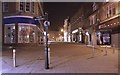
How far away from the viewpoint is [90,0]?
242 ft

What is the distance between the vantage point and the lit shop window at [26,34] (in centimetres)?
4944

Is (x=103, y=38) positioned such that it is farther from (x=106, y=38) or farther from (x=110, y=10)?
(x=110, y=10)

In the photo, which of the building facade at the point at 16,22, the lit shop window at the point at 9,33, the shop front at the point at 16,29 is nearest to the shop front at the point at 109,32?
the building facade at the point at 16,22

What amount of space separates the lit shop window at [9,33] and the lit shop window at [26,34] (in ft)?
3.81

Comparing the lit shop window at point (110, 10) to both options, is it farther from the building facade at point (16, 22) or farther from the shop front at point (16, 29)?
the shop front at point (16, 29)

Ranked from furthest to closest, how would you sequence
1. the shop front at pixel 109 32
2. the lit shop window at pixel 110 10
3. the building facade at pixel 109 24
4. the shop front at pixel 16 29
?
the shop front at pixel 16 29, the lit shop window at pixel 110 10, the shop front at pixel 109 32, the building facade at pixel 109 24

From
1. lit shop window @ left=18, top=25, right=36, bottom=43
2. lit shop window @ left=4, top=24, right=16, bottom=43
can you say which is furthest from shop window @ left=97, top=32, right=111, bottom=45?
lit shop window @ left=4, top=24, right=16, bottom=43

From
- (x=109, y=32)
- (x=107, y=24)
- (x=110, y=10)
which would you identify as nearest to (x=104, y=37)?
(x=109, y=32)

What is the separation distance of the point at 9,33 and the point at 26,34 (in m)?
3.40

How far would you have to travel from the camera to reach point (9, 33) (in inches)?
1941

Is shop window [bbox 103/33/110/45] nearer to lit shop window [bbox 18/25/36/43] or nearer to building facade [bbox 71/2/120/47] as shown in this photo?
building facade [bbox 71/2/120/47]

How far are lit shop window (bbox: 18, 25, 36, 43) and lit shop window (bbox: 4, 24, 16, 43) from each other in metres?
1.16

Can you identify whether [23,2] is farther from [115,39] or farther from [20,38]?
[115,39]

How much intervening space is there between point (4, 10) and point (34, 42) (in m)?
10.1
